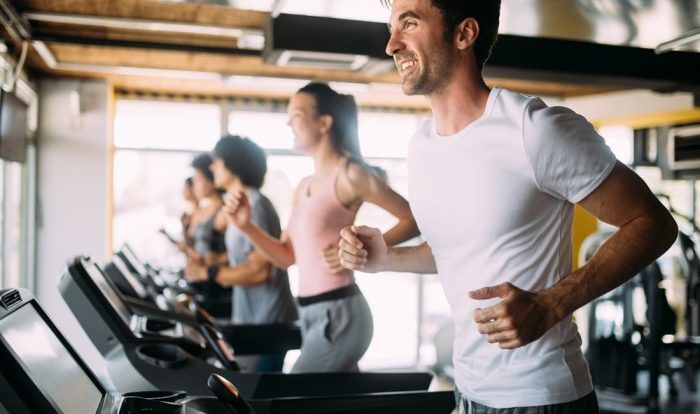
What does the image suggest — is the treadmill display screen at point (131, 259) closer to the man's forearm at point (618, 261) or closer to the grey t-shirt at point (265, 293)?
the grey t-shirt at point (265, 293)

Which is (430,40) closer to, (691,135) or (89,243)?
(89,243)

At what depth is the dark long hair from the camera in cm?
260

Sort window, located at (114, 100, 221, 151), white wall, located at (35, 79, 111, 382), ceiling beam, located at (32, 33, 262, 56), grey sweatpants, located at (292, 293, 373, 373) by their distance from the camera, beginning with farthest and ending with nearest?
window, located at (114, 100, 221, 151) → white wall, located at (35, 79, 111, 382) → ceiling beam, located at (32, 33, 262, 56) → grey sweatpants, located at (292, 293, 373, 373)

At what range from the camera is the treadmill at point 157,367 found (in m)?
2.04

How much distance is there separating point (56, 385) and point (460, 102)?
92cm

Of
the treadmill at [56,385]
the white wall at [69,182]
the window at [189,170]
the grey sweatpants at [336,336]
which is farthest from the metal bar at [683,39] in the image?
the white wall at [69,182]

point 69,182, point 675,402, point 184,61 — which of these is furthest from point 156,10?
point 675,402

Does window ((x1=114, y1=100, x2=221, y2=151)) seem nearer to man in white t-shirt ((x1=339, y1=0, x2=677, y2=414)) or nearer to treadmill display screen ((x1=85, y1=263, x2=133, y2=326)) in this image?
treadmill display screen ((x1=85, y1=263, x2=133, y2=326))

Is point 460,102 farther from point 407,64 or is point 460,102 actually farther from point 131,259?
point 131,259

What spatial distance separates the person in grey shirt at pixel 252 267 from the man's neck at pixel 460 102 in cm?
188

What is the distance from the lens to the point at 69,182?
6801 mm

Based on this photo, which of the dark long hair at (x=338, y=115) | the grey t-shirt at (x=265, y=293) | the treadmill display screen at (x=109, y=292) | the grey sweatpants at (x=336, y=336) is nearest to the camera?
the treadmill display screen at (x=109, y=292)

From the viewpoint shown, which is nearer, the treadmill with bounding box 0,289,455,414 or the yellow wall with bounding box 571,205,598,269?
the treadmill with bounding box 0,289,455,414

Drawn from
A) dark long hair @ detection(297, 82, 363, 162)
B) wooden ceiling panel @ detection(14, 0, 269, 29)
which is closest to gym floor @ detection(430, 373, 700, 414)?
wooden ceiling panel @ detection(14, 0, 269, 29)
